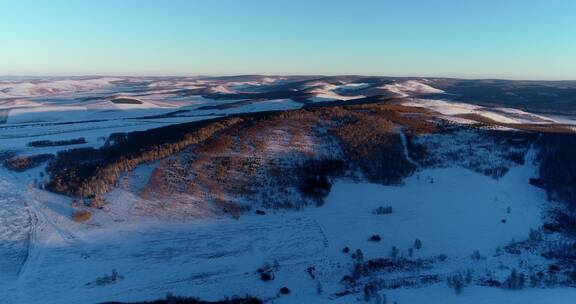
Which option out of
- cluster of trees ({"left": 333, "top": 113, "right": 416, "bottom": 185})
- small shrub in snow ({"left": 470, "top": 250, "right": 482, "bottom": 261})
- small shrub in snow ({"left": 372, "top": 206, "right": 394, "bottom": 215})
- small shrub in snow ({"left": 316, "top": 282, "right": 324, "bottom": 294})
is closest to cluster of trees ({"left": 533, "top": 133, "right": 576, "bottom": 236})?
small shrub in snow ({"left": 470, "top": 250, "right": 482, "bottom": 261})

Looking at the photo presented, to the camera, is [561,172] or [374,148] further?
[374,148]

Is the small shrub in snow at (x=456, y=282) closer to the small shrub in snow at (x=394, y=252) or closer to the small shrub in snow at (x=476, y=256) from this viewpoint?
the small shrub in snow at (x=476, y=256)

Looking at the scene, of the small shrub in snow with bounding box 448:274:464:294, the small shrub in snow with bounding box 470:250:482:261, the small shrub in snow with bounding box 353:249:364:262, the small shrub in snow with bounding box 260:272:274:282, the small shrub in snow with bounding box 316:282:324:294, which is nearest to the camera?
the small shrub in snow with bounding box 448:274:464:294

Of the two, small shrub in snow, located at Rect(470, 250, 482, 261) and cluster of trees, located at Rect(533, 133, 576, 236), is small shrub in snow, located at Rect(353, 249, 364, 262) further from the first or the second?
cluster of trees, located at Rect(533, 133, 576, 236)

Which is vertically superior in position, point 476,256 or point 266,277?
point 476,256

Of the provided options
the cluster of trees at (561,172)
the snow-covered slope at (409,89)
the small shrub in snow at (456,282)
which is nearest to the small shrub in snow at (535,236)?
the cluster of trees at (561,172)

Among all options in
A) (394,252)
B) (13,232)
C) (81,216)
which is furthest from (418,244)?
(13,232)

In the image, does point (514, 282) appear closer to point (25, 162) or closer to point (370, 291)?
point (370, 291)

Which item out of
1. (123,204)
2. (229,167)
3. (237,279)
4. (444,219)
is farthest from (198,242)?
(444,219)

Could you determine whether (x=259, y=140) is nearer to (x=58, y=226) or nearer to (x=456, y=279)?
(x=58, y=226)

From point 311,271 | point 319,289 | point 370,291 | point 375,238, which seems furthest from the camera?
point 375,238

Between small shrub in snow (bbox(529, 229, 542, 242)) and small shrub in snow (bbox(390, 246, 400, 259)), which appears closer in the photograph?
small shrub in snow (bbox(390, 246, 400, 259))
